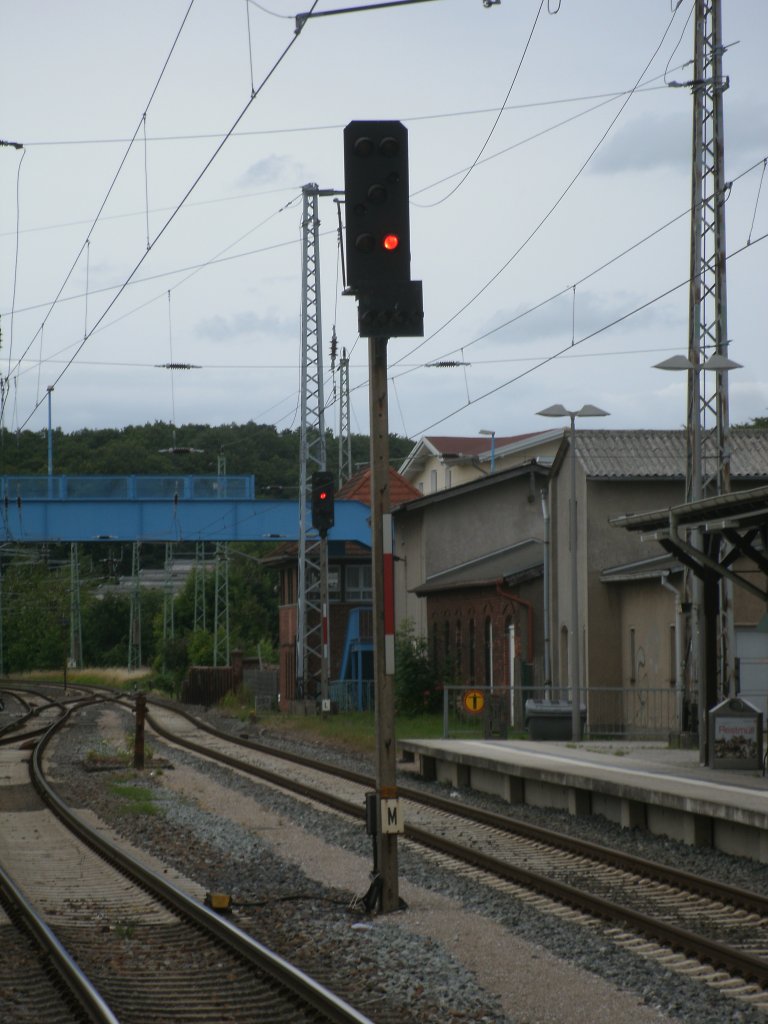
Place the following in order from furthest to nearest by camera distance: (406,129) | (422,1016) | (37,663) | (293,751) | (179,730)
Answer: (37,663), (179,730), (293,751), (406,129), (422,1016)

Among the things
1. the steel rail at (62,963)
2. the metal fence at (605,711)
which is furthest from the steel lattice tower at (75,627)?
the steel rail at (62,963)

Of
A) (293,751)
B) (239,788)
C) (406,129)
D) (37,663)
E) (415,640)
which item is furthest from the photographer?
(37,663)

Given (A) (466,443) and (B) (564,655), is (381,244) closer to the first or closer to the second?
(B) (564,655)

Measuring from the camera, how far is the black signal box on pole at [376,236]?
433 inches

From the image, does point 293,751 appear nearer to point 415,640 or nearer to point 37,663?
point 415,640

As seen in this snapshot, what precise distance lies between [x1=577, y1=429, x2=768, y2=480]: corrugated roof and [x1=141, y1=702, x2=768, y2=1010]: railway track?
14.0 meters

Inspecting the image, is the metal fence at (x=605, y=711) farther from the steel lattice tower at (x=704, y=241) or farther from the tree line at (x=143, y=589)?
the tree line at (x=143, y=589)

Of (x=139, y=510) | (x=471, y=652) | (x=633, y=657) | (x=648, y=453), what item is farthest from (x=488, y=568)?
(x=139, y=510)

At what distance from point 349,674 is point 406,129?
45831 mm

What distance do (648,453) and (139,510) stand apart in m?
18.2

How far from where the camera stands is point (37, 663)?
10088cm

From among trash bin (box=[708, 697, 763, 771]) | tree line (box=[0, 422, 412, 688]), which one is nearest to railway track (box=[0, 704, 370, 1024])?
trash bin (box=[708, 697, 763, 771])

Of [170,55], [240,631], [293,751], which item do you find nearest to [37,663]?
[240,631]

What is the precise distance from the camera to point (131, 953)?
31.7ft
